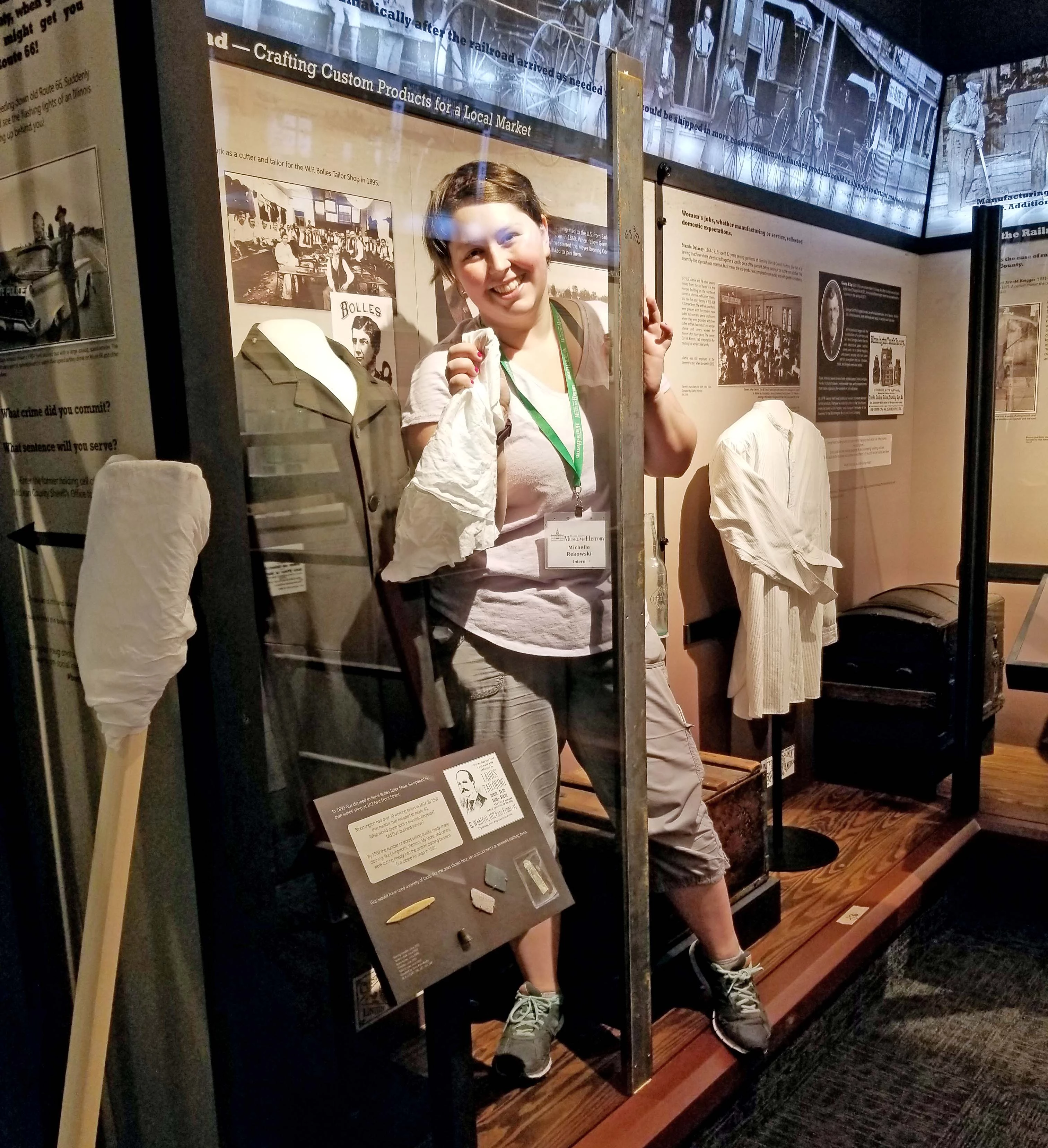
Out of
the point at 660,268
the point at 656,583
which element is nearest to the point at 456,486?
the point at 656,583

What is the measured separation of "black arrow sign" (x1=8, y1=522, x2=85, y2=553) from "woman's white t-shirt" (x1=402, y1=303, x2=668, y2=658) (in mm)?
511

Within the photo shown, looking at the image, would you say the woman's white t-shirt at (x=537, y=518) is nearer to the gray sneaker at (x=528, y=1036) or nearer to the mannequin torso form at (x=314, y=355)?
the mannequin torso form at (x=314, y=355)

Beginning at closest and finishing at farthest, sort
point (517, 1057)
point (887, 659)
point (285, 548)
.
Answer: point (285, 548)
point (517, 1057)
point (887, 659)

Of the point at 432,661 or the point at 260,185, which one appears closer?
the point at 260,185

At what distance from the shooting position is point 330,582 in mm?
1519

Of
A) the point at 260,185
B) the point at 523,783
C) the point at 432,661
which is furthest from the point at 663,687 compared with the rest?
the point at 260,185

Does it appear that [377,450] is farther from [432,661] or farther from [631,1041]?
[631,1041]

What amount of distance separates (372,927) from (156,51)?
1.10 metres

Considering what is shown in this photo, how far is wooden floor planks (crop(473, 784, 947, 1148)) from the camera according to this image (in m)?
1.95

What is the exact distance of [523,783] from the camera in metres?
1.70

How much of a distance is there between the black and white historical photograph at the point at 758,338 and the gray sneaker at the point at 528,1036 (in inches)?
76.6

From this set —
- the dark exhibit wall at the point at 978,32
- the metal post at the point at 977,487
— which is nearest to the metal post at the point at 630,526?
the metal post at the point at 977,487

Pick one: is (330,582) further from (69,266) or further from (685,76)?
(685,76)

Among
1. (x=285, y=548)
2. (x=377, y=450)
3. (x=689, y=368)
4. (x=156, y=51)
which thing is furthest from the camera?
(x=689, y=368)
